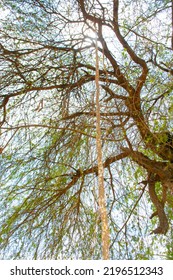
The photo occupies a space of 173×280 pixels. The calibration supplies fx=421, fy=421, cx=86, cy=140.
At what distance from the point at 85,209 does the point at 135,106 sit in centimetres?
110

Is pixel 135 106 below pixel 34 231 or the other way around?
the other way around

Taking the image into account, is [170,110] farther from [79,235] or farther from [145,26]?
[79,235]

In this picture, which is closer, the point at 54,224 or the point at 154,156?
the point at 54,224

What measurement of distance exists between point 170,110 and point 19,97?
1.56 meters

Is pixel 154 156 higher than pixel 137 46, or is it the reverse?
pixel 137 46

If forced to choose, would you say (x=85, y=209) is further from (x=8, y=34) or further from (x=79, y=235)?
(x=8, y=34)
